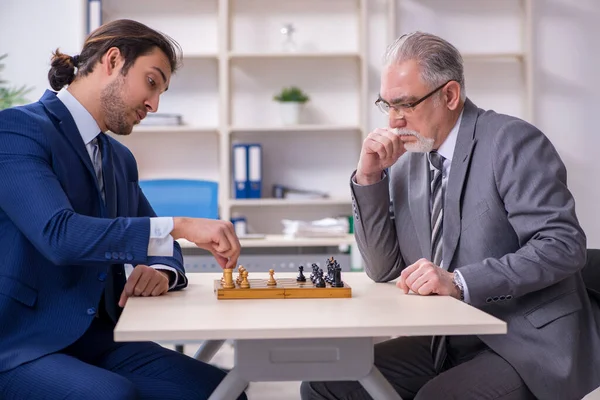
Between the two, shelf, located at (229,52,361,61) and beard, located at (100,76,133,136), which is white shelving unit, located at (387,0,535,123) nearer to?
shelf, located at (229,52,361,61)

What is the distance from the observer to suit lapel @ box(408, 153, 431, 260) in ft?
6.67

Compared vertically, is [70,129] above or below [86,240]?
above

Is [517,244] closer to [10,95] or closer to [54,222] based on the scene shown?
[54,222]

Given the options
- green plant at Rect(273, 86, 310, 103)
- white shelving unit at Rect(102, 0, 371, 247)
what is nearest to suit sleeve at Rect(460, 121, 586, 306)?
green plant at Rect(273, 86, 310, 103)

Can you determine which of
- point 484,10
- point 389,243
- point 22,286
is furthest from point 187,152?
point 22,286

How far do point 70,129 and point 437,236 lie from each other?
3.07 feet

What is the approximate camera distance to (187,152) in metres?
5.05

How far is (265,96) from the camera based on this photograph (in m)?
5.04

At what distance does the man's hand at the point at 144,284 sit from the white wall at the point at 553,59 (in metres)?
3.37

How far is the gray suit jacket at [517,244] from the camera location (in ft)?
5.74

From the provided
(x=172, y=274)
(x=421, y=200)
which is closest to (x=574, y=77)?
(x=421, y=200)

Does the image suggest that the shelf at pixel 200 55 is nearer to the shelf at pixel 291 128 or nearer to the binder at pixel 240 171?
the shelf at pixel 291 128

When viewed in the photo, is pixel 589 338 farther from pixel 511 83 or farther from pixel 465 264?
pixel 511 83

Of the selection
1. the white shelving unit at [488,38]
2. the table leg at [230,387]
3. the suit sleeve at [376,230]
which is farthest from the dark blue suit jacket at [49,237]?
the white shelving unit at [488,38]
